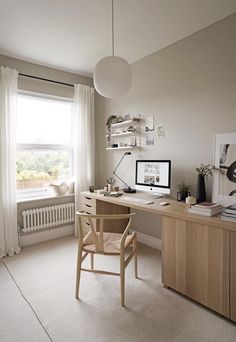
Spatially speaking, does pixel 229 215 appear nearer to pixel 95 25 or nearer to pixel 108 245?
pixel 108 245

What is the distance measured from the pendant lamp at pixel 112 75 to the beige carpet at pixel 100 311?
180cm

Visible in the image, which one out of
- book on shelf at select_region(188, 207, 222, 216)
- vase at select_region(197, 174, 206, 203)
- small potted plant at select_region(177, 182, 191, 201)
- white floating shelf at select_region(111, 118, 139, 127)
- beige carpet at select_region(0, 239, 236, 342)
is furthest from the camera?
white floating shelf at select_region(111, 118, 139, 127)

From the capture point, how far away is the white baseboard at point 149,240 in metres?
2.92

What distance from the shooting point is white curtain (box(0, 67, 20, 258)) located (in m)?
2.74

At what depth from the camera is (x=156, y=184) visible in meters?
2.61

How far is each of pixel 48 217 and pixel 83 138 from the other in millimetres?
1332

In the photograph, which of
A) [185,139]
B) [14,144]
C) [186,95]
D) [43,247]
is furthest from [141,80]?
[43,247]

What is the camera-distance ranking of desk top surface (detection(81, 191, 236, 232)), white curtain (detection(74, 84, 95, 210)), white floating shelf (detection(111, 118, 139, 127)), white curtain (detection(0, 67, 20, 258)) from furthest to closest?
white curtain (detection(74, 84, 95, 210)), white floating shelf (detection(111, 118, 139, 127)), white curtain (detection(0, 67, 20, 258)), desk top surface (detection(81, 191, 236, 232))

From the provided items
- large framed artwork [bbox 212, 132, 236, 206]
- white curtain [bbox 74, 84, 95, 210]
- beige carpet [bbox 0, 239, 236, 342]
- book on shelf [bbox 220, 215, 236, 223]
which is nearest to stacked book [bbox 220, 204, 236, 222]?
book on shelf [bbox 220, 215, 236, 223]

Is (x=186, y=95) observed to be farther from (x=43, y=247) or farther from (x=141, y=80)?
(x=43, y=247)

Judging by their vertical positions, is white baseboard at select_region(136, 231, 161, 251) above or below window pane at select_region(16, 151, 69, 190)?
below

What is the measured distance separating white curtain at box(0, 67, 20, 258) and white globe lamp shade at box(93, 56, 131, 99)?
1515mm

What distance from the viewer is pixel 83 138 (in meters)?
3.49

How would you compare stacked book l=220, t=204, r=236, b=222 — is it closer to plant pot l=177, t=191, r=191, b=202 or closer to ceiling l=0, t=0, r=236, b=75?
plant pot l=177, t=191, r=191, b=202
